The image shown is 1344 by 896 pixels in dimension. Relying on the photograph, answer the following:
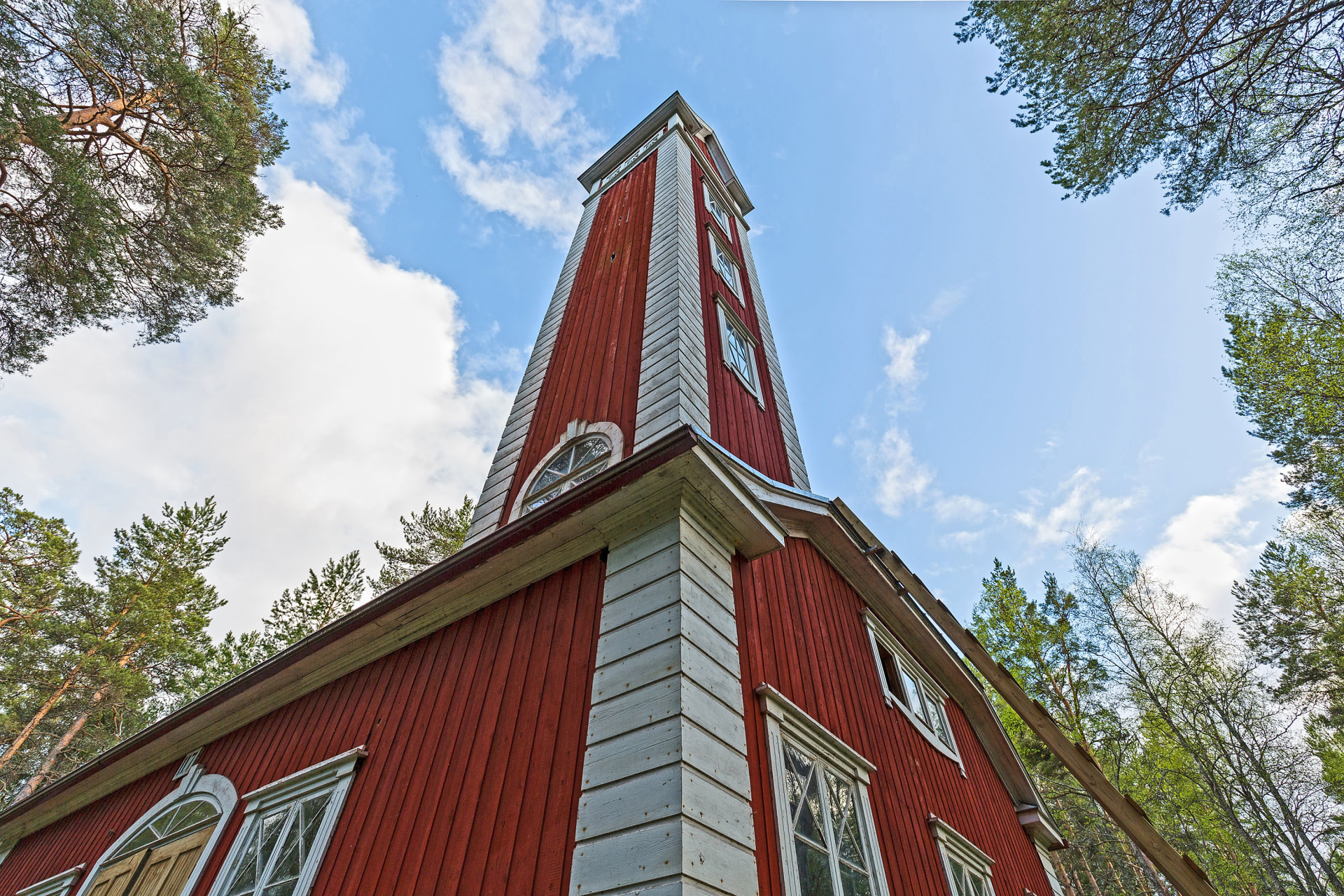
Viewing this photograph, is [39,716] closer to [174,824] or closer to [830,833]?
[174,824]

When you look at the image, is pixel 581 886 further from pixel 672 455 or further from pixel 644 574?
pixel 672 455

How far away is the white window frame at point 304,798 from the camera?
185 inches

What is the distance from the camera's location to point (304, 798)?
17.6 feet

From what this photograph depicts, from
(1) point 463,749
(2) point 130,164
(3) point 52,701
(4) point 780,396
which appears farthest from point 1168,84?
(3) point 52,701

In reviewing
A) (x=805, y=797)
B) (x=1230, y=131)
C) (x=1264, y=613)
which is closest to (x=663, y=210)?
(x=1230, y=131)

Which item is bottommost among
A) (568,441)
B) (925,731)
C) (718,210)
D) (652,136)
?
(925,731)

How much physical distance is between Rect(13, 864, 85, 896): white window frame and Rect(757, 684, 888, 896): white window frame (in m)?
8.78

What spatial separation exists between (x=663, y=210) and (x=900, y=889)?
1050cm

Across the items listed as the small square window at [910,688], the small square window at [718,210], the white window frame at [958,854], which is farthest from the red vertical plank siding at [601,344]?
the white window frame at [958,854]

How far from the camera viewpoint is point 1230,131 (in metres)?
8.53

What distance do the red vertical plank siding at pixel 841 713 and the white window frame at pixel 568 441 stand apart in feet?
8.29

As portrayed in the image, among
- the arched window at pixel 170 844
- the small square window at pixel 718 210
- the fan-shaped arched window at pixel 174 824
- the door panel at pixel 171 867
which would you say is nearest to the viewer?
the door panel at pixel 171 867

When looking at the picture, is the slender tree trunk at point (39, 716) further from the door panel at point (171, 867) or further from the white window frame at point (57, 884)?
the door panel at point (171, 867)

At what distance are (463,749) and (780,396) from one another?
7321 millimetres
